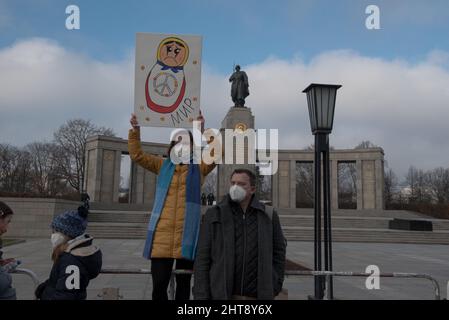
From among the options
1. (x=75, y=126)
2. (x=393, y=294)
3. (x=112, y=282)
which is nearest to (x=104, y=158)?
(x=75, y=126)

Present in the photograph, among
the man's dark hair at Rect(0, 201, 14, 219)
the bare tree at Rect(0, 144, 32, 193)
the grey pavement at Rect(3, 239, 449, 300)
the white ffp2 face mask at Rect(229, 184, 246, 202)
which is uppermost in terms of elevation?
the bare tree at Rect(0, 144, 32, 193)

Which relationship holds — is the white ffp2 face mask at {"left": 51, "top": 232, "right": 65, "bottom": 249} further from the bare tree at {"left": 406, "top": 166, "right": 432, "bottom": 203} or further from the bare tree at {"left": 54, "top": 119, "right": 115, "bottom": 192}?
the bare tree at {"left": 406, "top": 166, "right": 432, "bottom": 203}

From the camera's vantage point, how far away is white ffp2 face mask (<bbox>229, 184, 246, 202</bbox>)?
3277 mm

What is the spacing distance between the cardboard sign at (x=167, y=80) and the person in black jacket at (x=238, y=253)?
4.16ft

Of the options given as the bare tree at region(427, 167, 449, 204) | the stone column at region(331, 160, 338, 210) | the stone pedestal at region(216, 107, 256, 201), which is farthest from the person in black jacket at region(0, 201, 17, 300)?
the bare tree at region(427, 167, 449, 204)

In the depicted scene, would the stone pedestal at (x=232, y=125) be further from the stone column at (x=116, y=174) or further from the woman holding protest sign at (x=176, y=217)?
the stone column at (x=116, y=174)

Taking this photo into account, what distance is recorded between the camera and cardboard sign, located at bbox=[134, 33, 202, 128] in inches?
164

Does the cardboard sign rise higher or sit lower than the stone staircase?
higher

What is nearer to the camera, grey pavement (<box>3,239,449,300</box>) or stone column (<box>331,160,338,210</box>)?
grey pavement (<box>3,239,449,300</box>)

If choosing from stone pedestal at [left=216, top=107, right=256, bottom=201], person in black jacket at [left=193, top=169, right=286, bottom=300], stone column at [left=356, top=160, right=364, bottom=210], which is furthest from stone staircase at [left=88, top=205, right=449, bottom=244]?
person in black jacket at [left=193, top=169, right=286, bottom=300]

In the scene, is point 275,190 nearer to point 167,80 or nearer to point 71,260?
point 167,80

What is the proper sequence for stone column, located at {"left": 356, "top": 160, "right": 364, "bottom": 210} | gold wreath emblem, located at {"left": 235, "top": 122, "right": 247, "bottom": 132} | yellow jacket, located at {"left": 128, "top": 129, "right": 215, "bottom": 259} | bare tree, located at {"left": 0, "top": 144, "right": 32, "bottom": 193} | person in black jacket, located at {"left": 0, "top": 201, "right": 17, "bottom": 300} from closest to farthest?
person in black jacket, located at {"left": 0, "top": 201, "right": 17, "bottom": 300}
yellow jacket, located at {"left": 128, "top": 129, "right": 215, "bottom": 259}
gold wreath emblem, located at {"left": 235, "top": 122, "right": 247, "bottom": 132}
stone column, located at {"left": 356, "top": 160, "right": 364, "bottom": 210}
bare tree, located at {"left": 0, "top": 144, "right": 32, "bottom": 193}

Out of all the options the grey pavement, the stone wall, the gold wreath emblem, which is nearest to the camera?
the grey pavement

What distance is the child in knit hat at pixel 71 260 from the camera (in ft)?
10.4
